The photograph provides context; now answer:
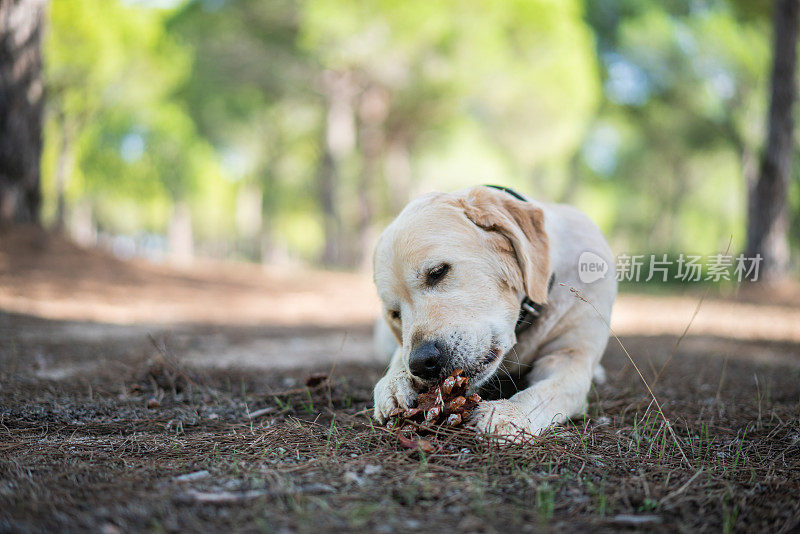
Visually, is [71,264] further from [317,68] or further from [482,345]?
[317,68]

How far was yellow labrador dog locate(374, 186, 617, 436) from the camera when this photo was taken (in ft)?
7.54

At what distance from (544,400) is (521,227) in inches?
32.8

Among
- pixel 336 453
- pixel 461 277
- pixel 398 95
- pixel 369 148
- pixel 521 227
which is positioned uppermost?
pixel 398 95

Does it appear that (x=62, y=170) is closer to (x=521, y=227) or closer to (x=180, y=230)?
A: (x=180, y=230)

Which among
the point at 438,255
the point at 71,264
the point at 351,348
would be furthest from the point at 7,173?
the point at 438,255

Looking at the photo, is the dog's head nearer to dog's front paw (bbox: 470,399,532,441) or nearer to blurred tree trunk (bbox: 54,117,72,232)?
dog's front paw (bbox: 470,399,532,441)

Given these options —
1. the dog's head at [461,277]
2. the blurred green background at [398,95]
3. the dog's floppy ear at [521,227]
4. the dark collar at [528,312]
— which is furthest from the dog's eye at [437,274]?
the blurred green background at [398,95]

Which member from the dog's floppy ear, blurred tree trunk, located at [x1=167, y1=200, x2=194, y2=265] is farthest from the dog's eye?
blurred tree trunk, located at [x1=167, y1=200, x2=194, y2=265]

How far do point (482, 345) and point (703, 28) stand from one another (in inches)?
772

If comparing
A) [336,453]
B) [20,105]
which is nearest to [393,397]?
[336,453]

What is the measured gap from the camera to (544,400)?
238cm

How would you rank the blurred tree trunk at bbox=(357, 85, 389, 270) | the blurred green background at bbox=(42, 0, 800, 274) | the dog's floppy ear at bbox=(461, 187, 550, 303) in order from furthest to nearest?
the blurred tree trunk at bbox=(357, 85, 389, 270)
the blurred green background at bbox=(42, 0, 800, 274)
the dog's floppy ear at bbox=(461, 187, 550, 303)

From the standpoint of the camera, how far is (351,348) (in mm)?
5578

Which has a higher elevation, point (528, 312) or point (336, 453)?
point (528, 312)
